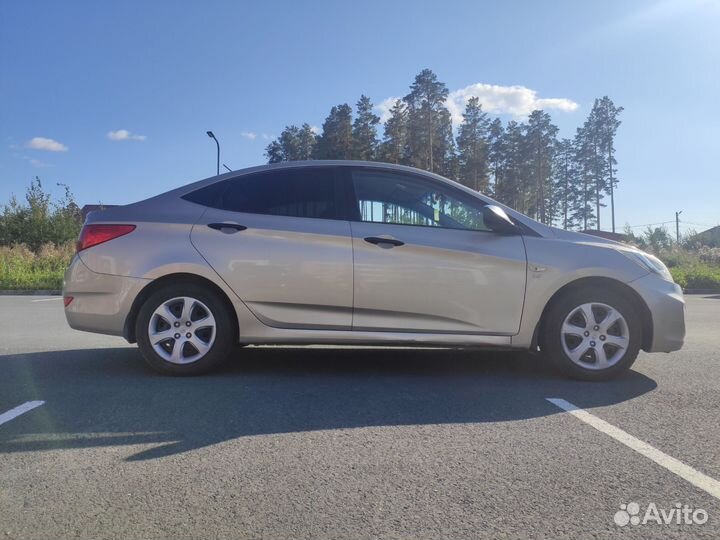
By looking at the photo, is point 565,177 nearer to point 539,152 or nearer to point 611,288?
point 539,152

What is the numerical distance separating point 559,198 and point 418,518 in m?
60.2

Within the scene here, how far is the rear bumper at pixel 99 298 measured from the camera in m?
4.74

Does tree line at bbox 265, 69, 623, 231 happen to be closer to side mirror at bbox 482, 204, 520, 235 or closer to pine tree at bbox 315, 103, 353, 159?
pine tree at bbox 315, 103, 353, 159

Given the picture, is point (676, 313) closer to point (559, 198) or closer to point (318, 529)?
point (318, 529)

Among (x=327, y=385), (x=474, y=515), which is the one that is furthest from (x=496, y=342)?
(x=474, y=515)

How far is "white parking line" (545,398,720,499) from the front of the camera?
2777 millimetres

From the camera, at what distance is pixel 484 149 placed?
150 ft

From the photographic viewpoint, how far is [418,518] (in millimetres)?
2434

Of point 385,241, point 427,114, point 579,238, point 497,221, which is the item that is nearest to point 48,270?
point 385,241

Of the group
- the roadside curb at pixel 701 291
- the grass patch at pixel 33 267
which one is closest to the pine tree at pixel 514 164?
the roadside curb at pixel 701 291

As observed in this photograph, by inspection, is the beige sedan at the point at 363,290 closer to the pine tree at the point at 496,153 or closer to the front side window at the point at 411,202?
the front side window at the point at 411,202

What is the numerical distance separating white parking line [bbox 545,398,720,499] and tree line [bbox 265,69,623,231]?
1432 inches

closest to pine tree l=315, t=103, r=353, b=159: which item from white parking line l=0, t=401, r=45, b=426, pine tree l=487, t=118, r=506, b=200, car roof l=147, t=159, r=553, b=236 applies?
pine tree l=487, t=118, r=506, b=200

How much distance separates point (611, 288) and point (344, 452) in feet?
9.29
